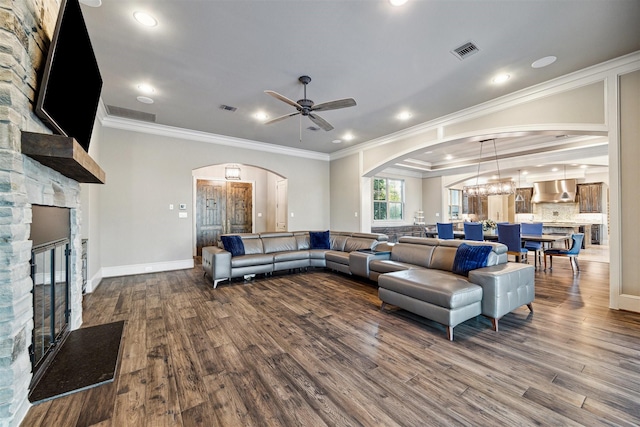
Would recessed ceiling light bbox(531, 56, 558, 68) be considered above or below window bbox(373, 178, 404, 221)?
above

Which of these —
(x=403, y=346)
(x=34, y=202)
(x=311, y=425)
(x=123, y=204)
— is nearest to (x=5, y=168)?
(x=34, y=202)

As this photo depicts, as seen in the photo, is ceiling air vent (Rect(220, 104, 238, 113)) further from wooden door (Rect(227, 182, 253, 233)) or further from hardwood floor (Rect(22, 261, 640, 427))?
wooden door (Rect(227, 182, 253, 233))

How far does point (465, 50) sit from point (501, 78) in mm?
1035

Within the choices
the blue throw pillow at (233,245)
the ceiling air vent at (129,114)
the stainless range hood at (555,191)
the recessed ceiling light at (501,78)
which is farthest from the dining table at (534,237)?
the ceiling air vent at (129,114)

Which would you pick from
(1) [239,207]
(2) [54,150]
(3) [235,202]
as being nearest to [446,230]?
(1) [239,207]

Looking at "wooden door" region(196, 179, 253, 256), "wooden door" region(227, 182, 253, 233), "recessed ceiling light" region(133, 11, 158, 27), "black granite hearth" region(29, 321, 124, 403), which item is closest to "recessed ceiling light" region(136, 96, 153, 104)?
"recessed ceiling light" region(133, 11, 158, 27)

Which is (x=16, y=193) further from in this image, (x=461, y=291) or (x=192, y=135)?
(x=192, y=135)

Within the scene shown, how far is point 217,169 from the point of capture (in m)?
8.17

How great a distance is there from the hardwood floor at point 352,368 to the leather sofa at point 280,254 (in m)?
0.98

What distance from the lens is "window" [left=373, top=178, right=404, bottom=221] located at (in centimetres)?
911

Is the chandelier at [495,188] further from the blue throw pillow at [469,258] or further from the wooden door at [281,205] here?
the wooden door at [281,205]

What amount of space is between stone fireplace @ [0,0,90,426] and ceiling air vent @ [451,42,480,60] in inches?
146

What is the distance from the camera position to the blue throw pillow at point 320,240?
19.4ft

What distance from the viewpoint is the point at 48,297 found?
2154 mm
